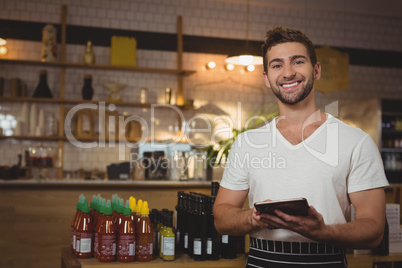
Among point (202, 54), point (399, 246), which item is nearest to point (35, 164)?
point (202, 54)

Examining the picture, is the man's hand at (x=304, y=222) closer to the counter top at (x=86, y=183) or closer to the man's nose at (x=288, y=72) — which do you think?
the man's nose at (x=288, y=72)

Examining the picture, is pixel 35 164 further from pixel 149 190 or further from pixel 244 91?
pixel 244 91

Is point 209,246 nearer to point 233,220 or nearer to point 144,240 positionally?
point 144,240

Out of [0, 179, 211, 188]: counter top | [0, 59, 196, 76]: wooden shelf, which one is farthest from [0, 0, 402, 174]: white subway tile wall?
[0, 179, 211, 188]: counter top

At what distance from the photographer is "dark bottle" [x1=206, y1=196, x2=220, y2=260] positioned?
229 centimetres

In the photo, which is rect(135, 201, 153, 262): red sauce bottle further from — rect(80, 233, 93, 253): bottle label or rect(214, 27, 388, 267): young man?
rect(214, 27, 388, 267): young man

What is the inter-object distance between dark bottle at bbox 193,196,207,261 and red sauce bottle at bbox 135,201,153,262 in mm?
229

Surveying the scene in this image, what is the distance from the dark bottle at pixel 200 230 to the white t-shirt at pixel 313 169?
671 mm

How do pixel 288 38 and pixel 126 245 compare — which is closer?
pixel 288 38

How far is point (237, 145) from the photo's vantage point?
1.65 meters

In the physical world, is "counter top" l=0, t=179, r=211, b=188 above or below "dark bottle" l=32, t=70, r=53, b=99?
below

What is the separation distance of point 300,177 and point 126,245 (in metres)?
1.04

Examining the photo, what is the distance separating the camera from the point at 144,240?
2.21m

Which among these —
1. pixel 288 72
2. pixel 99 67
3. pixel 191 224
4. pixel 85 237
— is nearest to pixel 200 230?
pixel 191 224
